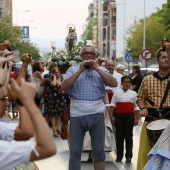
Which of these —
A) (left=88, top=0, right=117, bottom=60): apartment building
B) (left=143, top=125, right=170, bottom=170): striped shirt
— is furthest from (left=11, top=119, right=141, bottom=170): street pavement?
(left=88, top=0, right=117, bottom=60): apartment building

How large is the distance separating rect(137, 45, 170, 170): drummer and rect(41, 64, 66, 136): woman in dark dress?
8.74 meters

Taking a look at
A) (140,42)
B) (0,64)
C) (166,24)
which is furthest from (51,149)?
(140,42)

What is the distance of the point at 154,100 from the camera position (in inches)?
341

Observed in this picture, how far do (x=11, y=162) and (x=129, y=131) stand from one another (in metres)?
8.44

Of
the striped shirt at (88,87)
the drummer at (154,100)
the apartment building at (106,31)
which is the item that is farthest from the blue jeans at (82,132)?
the apartment building at (106,31)

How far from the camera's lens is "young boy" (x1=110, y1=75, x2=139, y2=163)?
39.7 feet

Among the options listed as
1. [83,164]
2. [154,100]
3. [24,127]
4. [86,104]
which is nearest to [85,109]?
[86,104]

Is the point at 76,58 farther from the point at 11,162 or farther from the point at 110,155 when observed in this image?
the point at 11,162

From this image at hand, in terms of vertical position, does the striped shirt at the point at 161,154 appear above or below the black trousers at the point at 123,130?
above

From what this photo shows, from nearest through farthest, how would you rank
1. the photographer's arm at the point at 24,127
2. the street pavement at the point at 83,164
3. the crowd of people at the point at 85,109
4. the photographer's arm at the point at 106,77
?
the crowd of people at the point at 85,109, the photographer's arm at the point at 24,127, the photographer's arm at the point at 106,77, the street pavement at the point at 83,164

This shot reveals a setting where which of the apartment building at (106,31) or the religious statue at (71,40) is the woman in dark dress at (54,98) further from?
the apartment building at (106,31)

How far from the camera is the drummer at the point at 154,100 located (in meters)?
8.52

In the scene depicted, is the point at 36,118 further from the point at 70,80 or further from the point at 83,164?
the point at 83,164

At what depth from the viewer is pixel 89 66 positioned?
341 inches
